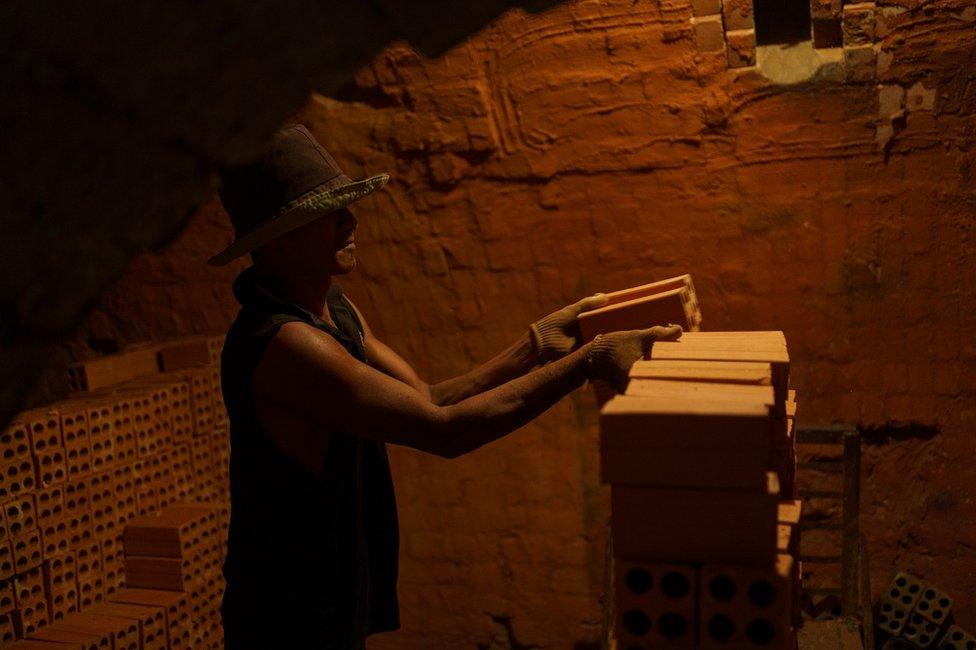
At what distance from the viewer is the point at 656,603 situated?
8.50 feet

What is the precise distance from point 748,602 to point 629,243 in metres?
3.39

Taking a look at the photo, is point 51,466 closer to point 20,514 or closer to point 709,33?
point 20,514

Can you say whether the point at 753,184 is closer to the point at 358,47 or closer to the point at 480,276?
the point at 480,276

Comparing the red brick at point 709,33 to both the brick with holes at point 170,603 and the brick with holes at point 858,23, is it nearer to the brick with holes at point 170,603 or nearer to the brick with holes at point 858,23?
the brick with holes at point 858,23

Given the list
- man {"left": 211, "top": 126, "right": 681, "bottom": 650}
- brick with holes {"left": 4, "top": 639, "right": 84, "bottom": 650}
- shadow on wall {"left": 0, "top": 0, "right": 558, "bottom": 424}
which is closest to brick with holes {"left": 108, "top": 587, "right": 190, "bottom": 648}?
brick with holes {"left": 4, "top": 639, "right": 84, "bottom": 650}

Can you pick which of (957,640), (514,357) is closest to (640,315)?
(514,357)

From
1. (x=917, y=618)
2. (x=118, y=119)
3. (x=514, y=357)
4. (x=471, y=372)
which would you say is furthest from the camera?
(x=917, y=618)

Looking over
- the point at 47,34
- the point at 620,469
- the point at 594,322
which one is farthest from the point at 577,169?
the point at 47,34

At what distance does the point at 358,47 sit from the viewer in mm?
1877

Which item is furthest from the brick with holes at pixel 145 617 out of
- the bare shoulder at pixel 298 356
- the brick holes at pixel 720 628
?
the brick holes at pixel 720 628

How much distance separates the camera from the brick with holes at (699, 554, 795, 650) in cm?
250

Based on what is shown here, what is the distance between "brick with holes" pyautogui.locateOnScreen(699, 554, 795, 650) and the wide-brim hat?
6.14ft

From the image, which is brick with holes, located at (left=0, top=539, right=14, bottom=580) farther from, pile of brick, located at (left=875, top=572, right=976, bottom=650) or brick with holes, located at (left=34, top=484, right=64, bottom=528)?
pile of brick, located at (left=875, top=572, right=976, bottom=650)

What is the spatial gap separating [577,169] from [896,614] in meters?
3.28
